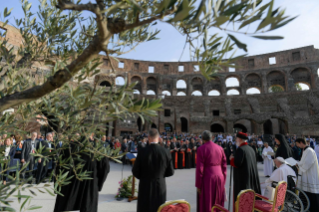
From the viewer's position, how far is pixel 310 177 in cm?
434

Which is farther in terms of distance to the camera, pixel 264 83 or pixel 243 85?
pixel 243 85

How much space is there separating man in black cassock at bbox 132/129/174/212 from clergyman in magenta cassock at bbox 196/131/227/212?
3.31ft

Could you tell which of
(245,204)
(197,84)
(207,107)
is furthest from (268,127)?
(245,204)

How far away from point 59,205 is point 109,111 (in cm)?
309

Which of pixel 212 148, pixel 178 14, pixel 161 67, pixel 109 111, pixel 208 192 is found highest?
pixel 161 67

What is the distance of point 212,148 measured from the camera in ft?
12.8

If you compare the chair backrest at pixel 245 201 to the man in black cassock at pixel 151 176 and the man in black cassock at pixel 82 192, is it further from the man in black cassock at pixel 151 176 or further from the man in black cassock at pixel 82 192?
the man in black cassock at pixel 82 192

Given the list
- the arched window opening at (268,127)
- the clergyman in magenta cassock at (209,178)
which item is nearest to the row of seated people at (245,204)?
the clergyman in magenta cassock at (209,178)

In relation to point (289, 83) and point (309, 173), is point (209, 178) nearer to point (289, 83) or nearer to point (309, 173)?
point (309, 173)

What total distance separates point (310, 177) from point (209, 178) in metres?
2.65

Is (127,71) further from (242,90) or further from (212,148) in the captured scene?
(212,148)

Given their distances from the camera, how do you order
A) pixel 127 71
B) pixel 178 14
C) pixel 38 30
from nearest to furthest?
pixel 178 14, pixel 38 30, pixel 127 71

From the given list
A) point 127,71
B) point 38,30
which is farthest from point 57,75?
point 127,71

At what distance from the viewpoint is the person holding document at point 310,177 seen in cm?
425
